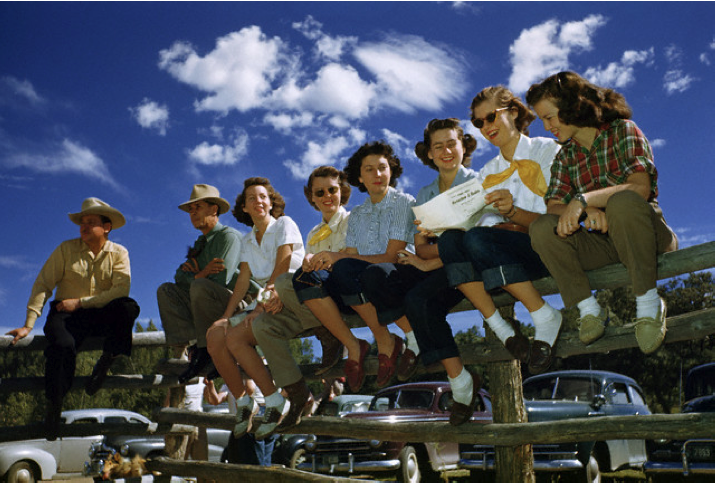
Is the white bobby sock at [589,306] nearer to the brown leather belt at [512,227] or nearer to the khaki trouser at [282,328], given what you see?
the brown leather belt at [512,227]

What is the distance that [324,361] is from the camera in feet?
19.0

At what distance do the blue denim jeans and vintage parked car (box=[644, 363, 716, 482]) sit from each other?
6.49 metres

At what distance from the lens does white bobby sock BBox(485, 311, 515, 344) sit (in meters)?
4.29

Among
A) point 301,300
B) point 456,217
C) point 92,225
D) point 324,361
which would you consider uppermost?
point 92,225

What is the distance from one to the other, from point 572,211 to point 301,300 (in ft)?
7.33

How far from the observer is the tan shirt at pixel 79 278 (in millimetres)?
6633

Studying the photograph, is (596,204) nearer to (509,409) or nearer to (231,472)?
(509,409)

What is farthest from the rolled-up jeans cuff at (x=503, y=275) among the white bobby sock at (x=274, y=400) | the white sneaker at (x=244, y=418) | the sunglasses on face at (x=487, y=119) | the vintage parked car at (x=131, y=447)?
the vintage parked car at (x=131, y=447)

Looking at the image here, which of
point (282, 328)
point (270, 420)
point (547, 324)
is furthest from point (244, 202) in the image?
point (547, 324)

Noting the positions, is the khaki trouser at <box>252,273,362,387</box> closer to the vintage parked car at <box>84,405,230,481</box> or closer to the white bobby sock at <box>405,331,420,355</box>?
the white bobby sock at <box>405,331,420,355</box>

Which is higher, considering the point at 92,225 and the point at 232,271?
the point at 92,225

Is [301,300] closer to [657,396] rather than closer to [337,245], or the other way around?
[337,245]

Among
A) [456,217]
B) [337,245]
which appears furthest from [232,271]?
[456,217]

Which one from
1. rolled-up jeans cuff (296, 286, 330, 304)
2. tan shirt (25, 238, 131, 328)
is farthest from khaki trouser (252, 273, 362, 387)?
tan shirt (25, 238, 131, 328)
